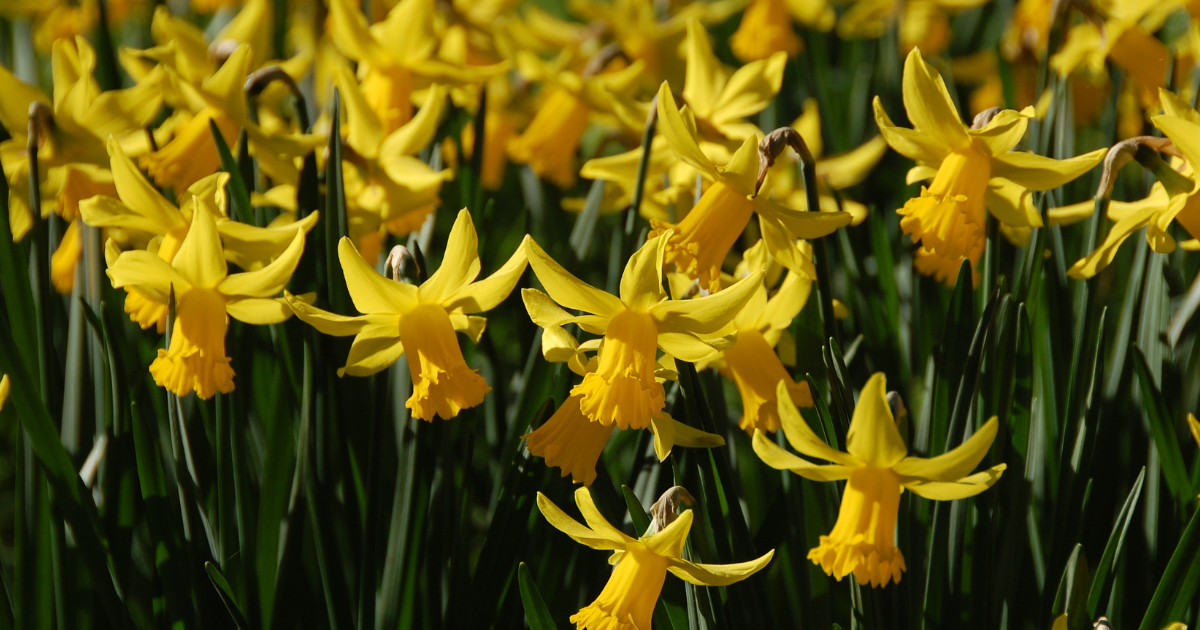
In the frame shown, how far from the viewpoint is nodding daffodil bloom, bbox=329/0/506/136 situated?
2209mm

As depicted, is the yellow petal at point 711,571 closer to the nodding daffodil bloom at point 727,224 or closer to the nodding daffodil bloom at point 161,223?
the nodding daffodil bloom at point 727,224

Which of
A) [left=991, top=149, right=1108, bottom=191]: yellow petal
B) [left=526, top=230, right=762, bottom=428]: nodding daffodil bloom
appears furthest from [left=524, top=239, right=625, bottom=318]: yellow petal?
[left=991, top=149, right=1108, bottom=191]: yellow petal

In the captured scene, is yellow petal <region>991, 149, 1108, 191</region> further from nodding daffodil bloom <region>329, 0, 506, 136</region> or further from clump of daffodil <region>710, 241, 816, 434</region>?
nodding daffodil bloom <region>329, 0, 506, 136</region>

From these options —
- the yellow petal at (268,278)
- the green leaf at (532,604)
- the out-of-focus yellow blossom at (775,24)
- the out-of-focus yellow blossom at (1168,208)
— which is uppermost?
the out-of-focus yellow blossom at (775,24)

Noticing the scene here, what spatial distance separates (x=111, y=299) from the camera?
5.83 ft

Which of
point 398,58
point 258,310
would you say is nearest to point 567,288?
point 258,310

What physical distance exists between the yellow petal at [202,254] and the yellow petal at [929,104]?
42.2 inches

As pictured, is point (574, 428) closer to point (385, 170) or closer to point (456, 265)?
point (456, 265)

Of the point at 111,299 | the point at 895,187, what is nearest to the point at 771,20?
the point at 895,187

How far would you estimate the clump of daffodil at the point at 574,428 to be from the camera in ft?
4.13

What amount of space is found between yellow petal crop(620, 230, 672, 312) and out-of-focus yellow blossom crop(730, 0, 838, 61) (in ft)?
7.50

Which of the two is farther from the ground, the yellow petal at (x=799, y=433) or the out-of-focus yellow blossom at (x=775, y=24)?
A: the out-of-focus yellow blossom at (x=775, y=24)

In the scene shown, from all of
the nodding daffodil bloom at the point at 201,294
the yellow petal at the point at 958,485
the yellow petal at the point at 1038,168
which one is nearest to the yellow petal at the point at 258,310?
the nodding daffodil bloom at the point at 201,294

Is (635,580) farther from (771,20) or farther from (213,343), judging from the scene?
(771,20)
